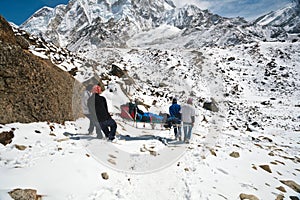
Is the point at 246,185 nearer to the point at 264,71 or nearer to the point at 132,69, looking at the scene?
the point at 132,69

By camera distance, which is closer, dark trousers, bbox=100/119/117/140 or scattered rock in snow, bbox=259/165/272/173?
dark trousers, bbox=100/119/117/140

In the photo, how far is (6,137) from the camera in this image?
5.41 m

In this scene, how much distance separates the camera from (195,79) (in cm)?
3450

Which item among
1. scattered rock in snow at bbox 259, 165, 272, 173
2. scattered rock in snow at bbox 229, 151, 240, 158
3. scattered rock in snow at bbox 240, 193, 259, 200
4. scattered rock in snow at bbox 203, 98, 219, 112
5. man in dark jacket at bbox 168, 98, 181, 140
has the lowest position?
scattered rock in snow at bbox 240, 193, 259, 200

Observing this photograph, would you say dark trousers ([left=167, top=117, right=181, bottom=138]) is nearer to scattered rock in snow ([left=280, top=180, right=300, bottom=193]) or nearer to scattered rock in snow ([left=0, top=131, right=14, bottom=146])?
scattered rock in snow ([left=280, top=180, right=300, bottom=193])

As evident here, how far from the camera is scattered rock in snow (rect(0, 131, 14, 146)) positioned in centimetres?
527

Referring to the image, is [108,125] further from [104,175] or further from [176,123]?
[176,123]

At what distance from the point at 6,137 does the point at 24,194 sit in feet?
8.33

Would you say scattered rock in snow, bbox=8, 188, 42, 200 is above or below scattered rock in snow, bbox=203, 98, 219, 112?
below

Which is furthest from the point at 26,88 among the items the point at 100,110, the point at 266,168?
the point at 266,168

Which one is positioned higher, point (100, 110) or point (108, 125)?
point (100, 110)

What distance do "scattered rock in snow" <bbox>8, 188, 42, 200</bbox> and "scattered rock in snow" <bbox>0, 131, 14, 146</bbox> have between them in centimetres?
224

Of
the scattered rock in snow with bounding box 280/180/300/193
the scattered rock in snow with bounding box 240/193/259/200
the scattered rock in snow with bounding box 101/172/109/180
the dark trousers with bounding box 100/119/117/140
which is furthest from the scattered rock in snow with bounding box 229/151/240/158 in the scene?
the scattered rock in snow with bounding box 101/172/109/180

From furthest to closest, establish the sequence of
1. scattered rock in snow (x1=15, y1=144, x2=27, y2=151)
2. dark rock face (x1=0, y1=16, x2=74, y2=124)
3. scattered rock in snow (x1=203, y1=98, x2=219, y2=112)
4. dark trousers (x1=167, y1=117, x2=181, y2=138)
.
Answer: scattered rock in snow (x1=203, y1=98, x2=219, y2=112)
dark trousers (x1=167, y1=117, x2=181, y2=138)
dark rock face (x1=0, y1=16, x2=74, y2=124)
scattered rock in snow (x1=15, y1=144, x2=27, y2=151)
